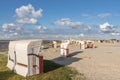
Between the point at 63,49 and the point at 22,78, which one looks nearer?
the point at 22,78

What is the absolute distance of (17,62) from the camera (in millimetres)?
28484

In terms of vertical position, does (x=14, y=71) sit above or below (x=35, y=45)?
below

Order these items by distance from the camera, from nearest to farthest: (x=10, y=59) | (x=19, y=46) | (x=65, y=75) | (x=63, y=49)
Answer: (x=65, y=75), (x=19, y=46), (x=10, y=59), (x=63, y=49)

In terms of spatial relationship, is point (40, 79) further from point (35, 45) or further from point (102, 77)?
point (102, 77)

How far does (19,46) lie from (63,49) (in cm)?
1860

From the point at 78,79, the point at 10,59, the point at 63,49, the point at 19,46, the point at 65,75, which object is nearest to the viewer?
the point at 78,79

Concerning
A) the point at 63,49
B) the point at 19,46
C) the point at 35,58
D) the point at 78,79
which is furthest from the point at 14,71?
the point at 63,49

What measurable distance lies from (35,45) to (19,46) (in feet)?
8.52

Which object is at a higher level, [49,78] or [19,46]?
[19,46]

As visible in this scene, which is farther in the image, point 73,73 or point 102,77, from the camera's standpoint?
point 73,73

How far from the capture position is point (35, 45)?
1003 inches

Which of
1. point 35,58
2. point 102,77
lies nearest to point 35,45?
point 35,58

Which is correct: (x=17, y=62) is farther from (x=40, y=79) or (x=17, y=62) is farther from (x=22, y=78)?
(x=40, y=79)

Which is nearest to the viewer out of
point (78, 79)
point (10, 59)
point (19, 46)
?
point (78, 79)
